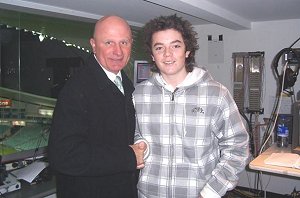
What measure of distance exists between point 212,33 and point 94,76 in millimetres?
2283

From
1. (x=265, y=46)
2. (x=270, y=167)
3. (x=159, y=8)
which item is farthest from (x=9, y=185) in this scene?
(x=265, y=46)

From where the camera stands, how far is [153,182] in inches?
53.9

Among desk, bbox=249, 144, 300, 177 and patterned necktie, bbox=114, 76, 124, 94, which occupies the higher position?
patterned necktie, bbox=114, 76, 124, 94

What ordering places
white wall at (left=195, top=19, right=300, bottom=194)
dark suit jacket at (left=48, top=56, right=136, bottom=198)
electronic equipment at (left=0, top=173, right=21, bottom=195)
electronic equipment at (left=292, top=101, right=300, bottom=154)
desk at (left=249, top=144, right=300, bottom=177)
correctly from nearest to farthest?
dark suit jacket at (left=48, top=56, right=136, bottom=198) → desk at (left=249, top=144, right=300, bottom=177) → electronic equipment at (left=0, top=173, right=21, bottom=195) → electronic equipment at (left=292, top=101, right=300, bottom=154) → white wall at (left=195, top=19, right=300, bottom=194)

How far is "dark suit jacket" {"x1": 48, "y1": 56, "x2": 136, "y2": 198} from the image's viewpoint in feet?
3.61

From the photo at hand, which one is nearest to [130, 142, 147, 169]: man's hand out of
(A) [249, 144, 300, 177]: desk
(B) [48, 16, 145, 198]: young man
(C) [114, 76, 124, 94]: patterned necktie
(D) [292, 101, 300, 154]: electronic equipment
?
(B) [48, 16, 145, 198]: young man

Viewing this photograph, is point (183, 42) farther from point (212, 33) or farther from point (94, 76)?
point (212, 33)

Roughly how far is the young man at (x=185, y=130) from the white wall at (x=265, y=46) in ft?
6.04

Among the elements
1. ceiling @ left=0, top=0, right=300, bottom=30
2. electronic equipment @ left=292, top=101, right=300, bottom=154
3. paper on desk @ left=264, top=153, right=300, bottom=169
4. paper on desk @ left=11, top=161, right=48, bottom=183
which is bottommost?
paper on desk @ left=11, top=161, right=48, bottom=183

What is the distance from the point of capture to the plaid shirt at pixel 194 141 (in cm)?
131

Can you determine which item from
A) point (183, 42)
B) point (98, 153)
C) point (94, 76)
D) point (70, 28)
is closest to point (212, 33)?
point (70, 28)

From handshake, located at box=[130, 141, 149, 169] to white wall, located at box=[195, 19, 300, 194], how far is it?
210 cm

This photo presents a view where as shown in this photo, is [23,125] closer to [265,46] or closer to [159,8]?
[159,8]

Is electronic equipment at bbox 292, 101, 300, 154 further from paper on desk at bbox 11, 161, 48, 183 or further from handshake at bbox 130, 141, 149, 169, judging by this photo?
paper on desk at bbox 11, 161, 48, 183
